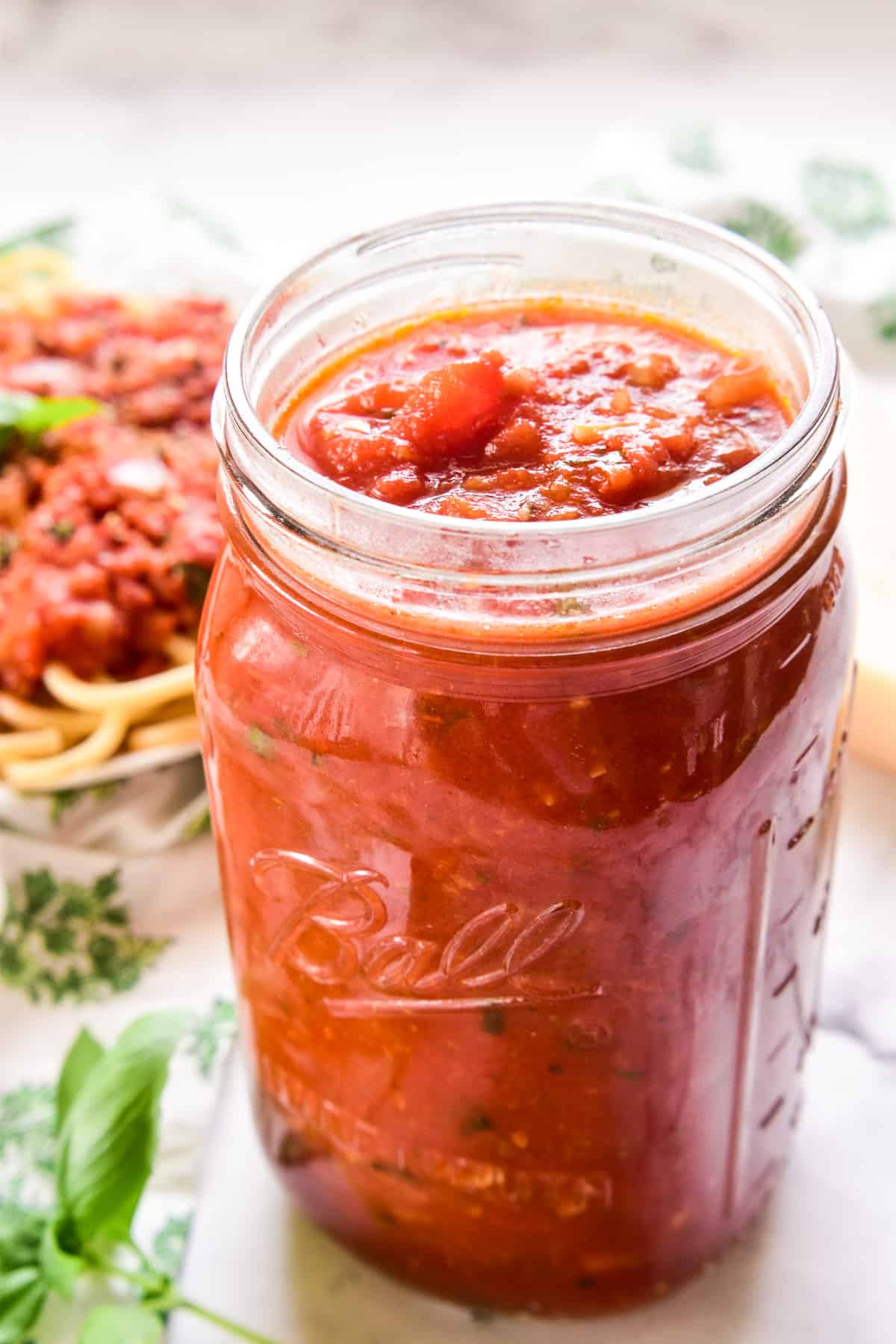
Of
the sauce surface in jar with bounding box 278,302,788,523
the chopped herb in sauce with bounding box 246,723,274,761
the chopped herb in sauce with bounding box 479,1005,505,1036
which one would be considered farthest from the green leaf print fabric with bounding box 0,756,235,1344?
the sauce surface in jar with bounding box 278,302,788,523

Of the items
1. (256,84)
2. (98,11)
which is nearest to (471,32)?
(256,84)

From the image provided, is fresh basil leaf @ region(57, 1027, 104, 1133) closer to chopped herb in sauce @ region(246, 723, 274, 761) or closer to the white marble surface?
chopped herb in sauce @ region(246, 723, 274, 761)

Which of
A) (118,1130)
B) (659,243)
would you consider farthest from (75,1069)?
(659,243)

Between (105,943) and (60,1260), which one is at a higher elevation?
(60,1260)

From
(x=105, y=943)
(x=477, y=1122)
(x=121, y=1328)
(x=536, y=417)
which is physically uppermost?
(x=536, y=417)

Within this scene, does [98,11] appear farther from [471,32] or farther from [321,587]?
[321,587]

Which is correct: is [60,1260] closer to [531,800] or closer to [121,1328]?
[121,1328]

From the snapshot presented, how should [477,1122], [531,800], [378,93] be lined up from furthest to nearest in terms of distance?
[378,93]
[477,1122]
[531,800]
